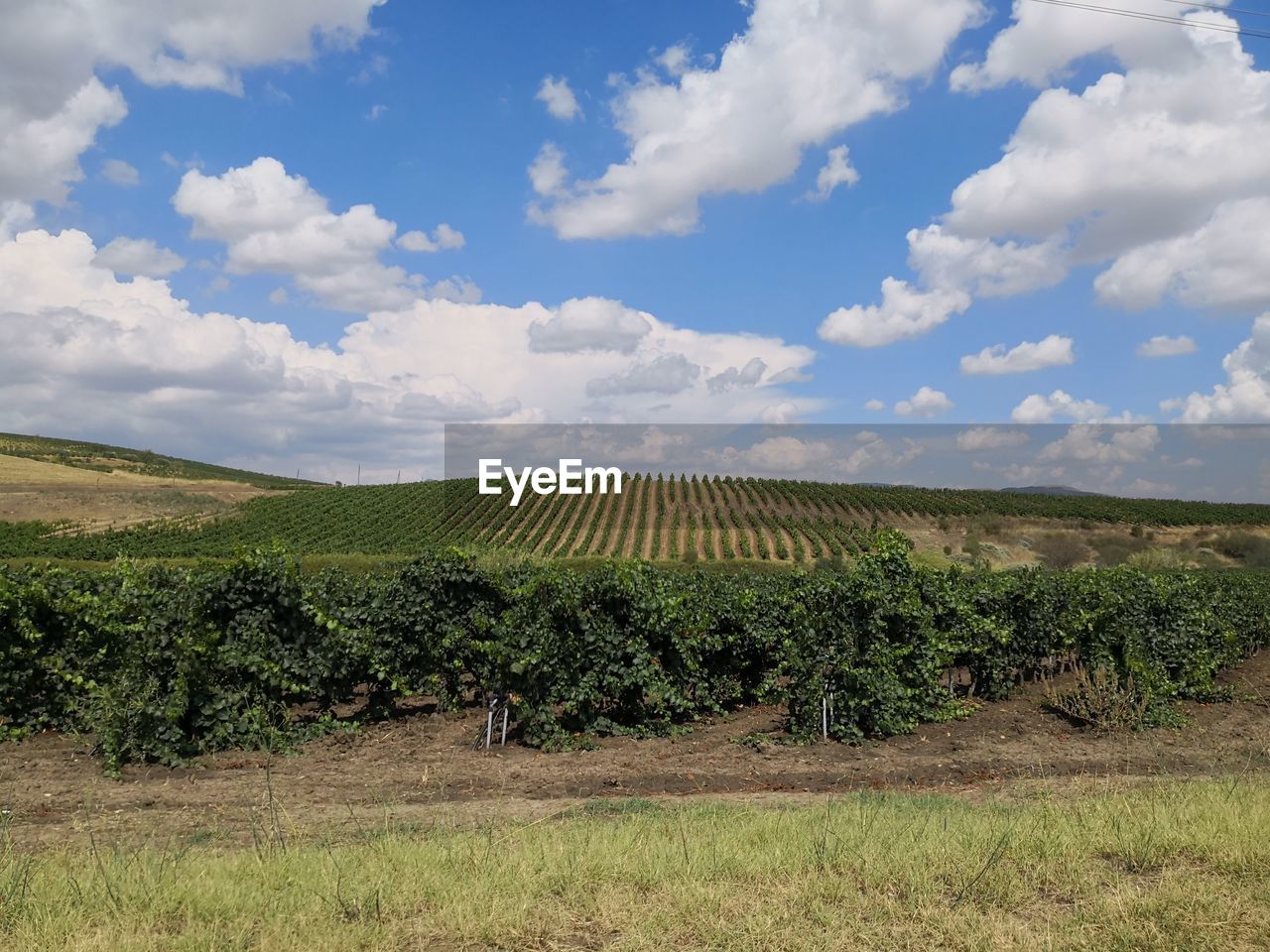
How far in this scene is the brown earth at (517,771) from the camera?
769 centimetres

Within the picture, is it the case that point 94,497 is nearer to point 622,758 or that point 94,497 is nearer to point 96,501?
point 96,501

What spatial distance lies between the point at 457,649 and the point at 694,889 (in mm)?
7228

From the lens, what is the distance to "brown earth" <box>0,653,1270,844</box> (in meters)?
7.69

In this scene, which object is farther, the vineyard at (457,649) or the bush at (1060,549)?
the bush at (1060,549)

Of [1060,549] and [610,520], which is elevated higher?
[610,520]

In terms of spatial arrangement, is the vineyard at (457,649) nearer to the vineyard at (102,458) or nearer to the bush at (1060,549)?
the bush at (1060,549)

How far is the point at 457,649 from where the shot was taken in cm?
1134

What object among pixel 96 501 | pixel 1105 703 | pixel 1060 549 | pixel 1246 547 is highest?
pixel 96 501

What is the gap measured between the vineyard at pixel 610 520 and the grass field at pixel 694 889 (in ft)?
143

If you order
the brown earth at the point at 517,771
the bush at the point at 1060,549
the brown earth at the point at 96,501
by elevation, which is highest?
the brown earth at the point at 96,501

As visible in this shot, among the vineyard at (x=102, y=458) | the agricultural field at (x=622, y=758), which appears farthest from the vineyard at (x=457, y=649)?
the vineyard at (x=102, y=458)

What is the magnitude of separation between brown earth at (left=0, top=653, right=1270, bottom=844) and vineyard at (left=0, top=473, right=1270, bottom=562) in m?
38.2

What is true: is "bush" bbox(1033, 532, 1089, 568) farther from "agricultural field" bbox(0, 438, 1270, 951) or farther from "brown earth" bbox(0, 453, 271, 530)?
"brown earth" bbox(0, 453, 271, 530)

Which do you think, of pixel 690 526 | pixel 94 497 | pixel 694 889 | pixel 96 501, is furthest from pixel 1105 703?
pixel 94 497
